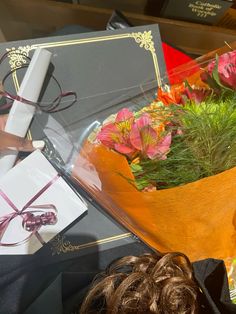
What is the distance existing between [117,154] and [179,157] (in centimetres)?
9

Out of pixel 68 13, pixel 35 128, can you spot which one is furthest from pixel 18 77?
pixel 68 13

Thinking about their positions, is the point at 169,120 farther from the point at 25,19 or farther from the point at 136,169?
the point at 25,19

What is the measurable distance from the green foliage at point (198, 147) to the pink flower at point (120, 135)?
0.04 metres

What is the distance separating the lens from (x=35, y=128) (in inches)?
25.9

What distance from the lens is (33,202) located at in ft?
2.15

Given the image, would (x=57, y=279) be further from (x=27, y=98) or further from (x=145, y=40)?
(x=145, y=40)

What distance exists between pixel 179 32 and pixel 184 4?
179mm

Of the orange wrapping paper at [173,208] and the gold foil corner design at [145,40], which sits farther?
the gold foil corner design at [145,40]

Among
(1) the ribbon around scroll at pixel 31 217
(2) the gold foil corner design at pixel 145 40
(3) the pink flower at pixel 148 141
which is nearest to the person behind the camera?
(3) the pink flower at pixel 148 141

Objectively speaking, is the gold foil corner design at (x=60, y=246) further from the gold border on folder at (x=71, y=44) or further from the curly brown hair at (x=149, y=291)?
the curly brown hair at (x=149, y=291)

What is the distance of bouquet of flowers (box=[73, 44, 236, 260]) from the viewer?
0.49 m

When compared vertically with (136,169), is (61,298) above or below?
below

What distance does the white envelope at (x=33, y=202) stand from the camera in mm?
646

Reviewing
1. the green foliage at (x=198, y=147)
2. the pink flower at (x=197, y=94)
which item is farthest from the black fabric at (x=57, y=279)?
the pink flower at (x=197, y=94)
